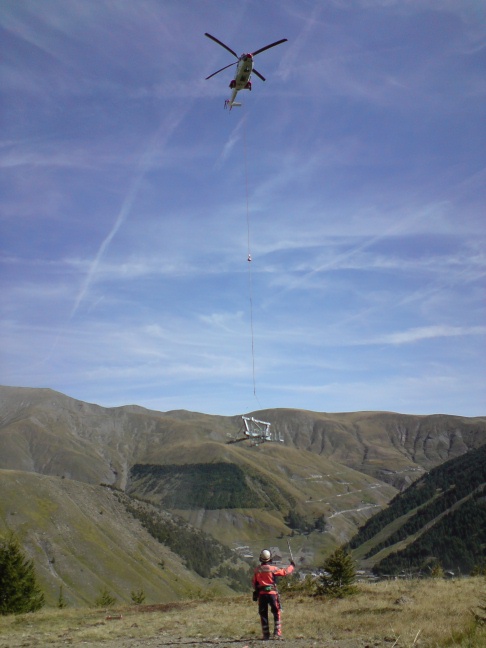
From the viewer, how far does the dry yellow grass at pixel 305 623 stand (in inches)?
585

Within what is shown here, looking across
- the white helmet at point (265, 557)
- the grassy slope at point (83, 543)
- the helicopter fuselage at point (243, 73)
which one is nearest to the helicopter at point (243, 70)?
the helicopter fuselage at point (243, 73)

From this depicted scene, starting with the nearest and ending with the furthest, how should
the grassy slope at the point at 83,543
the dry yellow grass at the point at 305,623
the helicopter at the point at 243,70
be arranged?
the dry yellow grass at the point at 305,623 → the helicopter at the point at 243,70 → the grassy slope at the point at 83,543

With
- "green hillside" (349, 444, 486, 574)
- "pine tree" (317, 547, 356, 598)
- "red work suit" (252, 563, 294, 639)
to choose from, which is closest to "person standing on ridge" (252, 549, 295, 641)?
"red work suit" (252, 563, 294, 639)

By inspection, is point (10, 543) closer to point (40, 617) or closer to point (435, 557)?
point (40, 617)

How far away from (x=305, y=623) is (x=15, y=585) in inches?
1055

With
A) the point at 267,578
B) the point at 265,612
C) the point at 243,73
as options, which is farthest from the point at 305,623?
the point at 243,73

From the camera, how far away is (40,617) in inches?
1054

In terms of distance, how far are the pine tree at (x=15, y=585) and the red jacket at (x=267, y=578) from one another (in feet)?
92.3

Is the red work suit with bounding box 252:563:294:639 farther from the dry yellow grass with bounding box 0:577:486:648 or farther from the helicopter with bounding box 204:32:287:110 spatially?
the helicopter with bounding box 204:32:287:110

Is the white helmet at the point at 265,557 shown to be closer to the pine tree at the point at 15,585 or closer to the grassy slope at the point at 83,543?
the pine tree at the point at 15,585

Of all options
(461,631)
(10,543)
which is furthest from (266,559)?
(10,543)

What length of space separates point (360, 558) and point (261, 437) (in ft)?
552

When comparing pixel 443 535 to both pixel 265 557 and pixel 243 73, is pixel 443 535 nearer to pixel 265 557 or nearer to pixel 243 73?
pixel 243 73

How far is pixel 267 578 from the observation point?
1580 centimetres
